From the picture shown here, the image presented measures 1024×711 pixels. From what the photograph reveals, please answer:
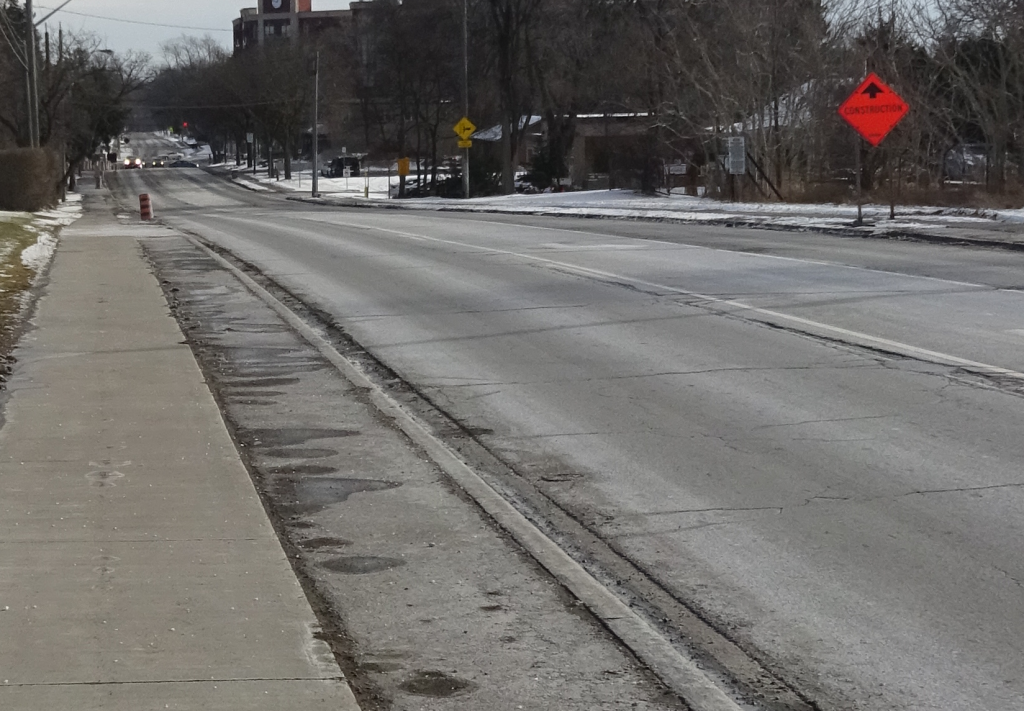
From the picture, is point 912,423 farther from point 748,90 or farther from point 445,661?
point 748,90

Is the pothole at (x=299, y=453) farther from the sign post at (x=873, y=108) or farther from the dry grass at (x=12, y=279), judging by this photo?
the sign post at (x=873, y=108)

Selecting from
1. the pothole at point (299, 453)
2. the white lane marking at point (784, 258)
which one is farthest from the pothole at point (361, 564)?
the white lane marking at point (784, 258)

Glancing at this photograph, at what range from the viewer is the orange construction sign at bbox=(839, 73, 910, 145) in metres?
25.1

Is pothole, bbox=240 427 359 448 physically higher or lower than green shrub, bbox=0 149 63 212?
lower

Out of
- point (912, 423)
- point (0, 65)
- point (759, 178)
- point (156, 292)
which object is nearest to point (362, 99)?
point (0, 65)

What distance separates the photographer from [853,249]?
21641 millimetres

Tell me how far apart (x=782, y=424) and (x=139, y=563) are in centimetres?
455

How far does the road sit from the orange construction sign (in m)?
5.72

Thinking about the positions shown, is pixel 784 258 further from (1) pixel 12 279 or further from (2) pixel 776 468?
(2) pixel 776 468

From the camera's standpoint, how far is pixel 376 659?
16.6 feet

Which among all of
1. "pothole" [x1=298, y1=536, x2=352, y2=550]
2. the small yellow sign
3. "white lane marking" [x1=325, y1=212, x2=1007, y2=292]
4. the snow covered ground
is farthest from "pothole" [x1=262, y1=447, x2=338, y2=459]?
the small yellow sign

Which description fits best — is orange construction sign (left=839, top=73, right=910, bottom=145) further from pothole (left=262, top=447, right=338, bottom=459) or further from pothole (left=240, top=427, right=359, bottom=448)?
pothole (left=262, top=447, right=338, bottom=459)

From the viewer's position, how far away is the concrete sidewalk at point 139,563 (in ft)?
15.2

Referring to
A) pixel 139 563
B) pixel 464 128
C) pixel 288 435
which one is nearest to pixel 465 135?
pixel 464 128
